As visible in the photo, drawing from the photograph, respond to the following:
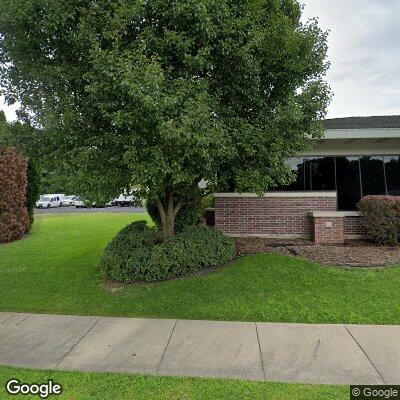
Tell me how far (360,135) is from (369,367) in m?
7.47

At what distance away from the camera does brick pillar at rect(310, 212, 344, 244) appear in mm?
9656

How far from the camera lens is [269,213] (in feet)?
35.1

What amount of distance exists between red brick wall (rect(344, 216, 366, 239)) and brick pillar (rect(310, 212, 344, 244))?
2.84 ft

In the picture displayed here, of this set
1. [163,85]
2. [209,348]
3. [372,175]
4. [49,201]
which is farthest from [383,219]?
[49,201]

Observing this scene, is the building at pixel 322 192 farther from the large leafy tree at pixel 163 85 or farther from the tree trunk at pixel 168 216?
the large leafy tree at pixel 163 85

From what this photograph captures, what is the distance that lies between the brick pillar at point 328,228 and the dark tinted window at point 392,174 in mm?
2645

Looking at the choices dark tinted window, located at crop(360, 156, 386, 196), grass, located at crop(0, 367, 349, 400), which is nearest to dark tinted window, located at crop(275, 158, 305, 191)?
dark tinted window, located at crop(360, 156, 386, 196)

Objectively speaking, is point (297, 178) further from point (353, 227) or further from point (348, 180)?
point (353, 227)

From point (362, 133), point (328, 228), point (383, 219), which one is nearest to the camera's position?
point (383, 219)

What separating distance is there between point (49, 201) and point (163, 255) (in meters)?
39.0

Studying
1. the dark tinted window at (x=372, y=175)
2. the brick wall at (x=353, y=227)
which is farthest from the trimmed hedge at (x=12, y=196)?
the dark tinted window at (x=372, y=175)

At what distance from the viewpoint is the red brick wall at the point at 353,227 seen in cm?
1039

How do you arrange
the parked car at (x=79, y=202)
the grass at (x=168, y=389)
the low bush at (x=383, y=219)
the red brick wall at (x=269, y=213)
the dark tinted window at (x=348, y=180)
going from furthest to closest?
the dark tinted window at (x=348, y=180) → the red brick wall at (x=269, y=213) → the low bush at (x=383, y=219) → the parked car at (x=79, y=202) → the grass at (x=168, y=389)

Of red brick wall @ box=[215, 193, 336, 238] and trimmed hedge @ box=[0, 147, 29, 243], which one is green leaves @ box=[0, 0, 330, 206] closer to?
red brick wall @ box=[215, 193, 336, 238]
